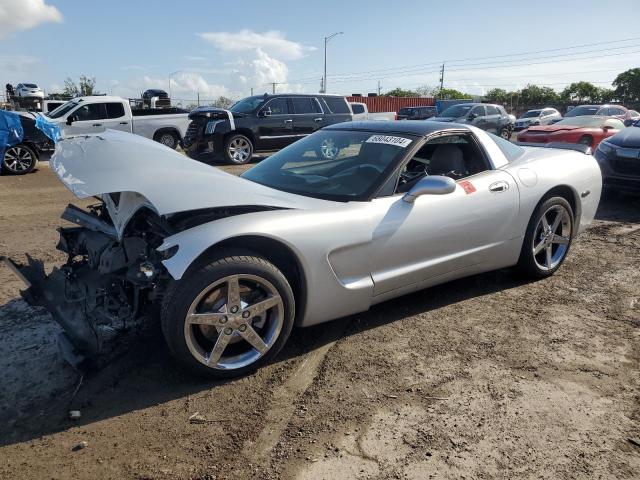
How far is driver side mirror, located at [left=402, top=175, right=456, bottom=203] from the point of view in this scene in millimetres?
3170

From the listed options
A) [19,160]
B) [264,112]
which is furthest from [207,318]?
[264,112]

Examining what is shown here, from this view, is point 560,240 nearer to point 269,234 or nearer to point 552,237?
point 552,237

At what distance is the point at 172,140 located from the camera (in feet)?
47.6

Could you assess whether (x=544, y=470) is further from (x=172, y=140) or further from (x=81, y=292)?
(x=172, y=140)

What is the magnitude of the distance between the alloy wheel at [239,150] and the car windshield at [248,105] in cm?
97

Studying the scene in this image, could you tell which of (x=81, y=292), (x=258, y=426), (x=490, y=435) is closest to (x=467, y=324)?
(x=490, y=435)

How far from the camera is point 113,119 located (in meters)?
13.3

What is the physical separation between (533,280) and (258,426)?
2.95 meters

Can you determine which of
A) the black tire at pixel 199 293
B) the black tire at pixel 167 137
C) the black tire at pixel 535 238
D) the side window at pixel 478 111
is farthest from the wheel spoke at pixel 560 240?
the side window at pixel 478 111

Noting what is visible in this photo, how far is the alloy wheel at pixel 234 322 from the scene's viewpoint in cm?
266

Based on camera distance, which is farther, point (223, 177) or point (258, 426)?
point (223, 177)

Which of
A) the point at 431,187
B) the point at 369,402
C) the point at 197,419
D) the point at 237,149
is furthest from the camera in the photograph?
the point at 237,149

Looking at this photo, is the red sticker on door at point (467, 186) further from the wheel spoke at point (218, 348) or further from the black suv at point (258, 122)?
the black suv at point (258, 122)

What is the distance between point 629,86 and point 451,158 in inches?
2540
